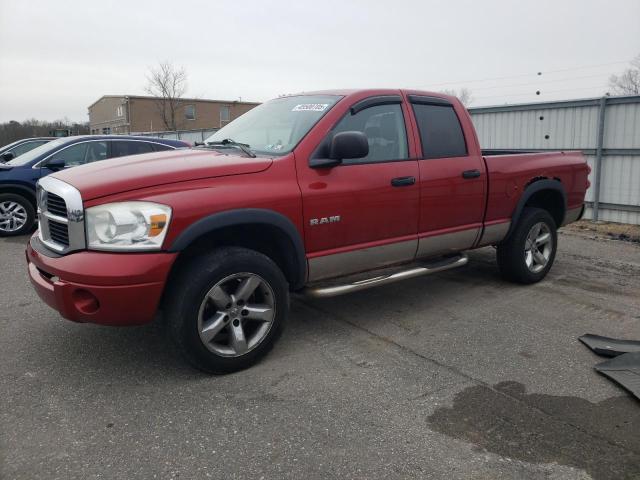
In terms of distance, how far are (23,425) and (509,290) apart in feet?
14.8

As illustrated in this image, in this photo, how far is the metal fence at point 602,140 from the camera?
32.0ft

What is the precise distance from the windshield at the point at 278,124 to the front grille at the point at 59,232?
1.47 meters

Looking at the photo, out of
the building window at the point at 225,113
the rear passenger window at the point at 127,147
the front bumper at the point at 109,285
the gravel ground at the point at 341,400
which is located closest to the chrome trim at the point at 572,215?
the gravel ground at the point at 341,400

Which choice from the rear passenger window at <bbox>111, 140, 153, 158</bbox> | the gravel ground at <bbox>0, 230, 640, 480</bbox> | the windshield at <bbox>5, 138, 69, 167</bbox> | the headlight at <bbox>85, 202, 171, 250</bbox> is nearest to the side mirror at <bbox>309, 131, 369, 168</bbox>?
the headlight at <bbox>85, 202, 171, 250</bbox>

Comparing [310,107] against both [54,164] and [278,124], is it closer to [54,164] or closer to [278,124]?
[278,124]

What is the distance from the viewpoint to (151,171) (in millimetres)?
3475

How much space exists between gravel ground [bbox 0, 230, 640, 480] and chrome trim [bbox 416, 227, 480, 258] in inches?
21.9

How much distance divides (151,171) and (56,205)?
67cm

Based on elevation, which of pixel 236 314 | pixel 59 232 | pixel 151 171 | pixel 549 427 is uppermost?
pixel 151 171

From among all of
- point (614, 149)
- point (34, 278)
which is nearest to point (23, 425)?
point (34, 278)

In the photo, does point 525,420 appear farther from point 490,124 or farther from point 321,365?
point 490,124

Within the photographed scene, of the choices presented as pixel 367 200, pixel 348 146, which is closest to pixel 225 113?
pixel 367 200

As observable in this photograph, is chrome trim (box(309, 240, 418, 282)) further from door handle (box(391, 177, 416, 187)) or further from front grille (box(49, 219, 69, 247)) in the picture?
front grille (box(49, 219, 69, 247))

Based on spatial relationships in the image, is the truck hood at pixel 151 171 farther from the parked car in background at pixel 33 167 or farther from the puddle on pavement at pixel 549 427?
the parked car in background at pixel 33 167
